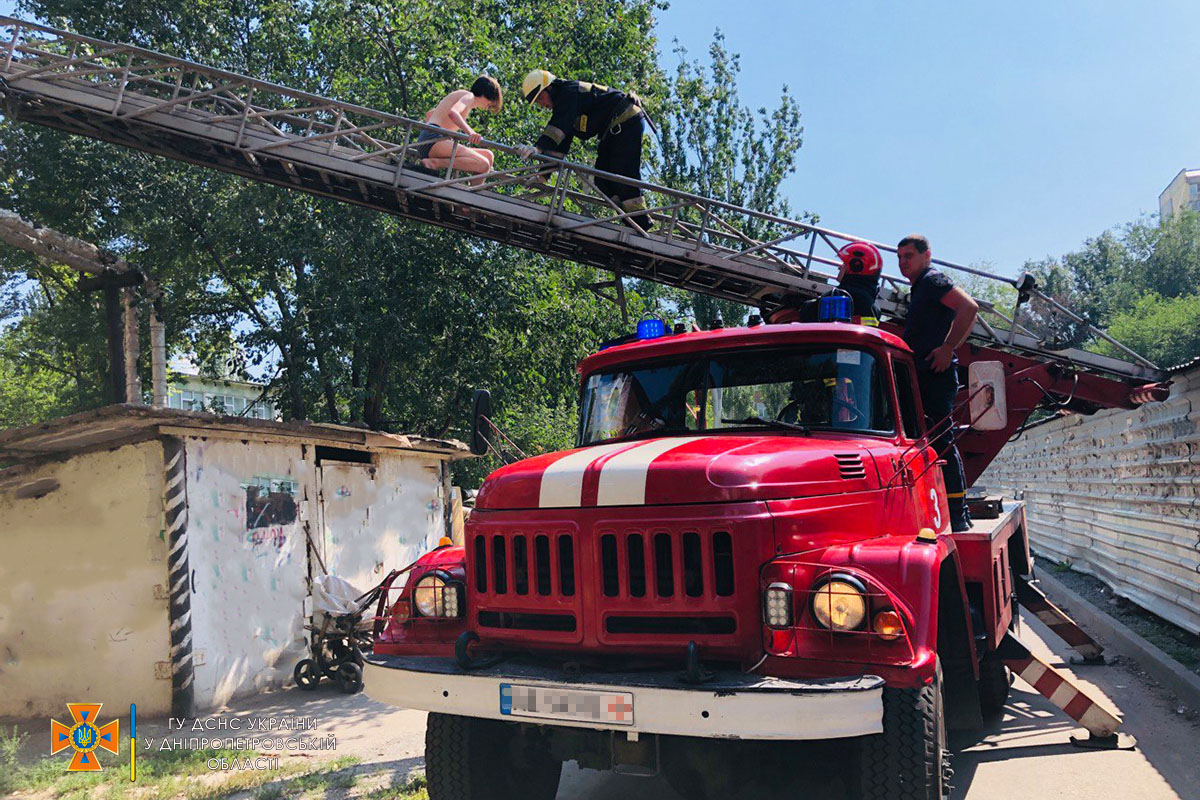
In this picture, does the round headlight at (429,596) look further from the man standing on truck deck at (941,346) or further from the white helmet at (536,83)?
the white helmet at (536,83)

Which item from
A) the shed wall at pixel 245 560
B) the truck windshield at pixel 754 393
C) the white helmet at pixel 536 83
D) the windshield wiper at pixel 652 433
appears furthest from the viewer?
the shed wall at pixel 245 560

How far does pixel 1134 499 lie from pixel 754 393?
799 cm

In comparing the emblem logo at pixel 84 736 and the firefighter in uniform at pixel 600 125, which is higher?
the firefighter in uniform at pixel 600 125

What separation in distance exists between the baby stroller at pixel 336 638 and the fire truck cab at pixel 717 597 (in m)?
4.61

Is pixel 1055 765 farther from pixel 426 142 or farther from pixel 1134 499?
pixel 426 142

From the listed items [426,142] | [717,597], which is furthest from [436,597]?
[426,142]

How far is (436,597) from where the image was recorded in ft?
15.0

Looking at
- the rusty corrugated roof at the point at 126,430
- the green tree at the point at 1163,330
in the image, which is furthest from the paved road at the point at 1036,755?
the green tree at the point at 1163,330

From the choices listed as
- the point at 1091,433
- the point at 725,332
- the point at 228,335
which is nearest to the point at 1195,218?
the point at 1091,433

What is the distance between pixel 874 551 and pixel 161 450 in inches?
283

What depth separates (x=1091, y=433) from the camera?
13.4 m

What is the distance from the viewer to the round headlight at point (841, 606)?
357cm

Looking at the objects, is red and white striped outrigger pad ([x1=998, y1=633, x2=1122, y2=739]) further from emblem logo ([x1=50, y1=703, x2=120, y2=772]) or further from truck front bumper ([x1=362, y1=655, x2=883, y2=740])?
emblem logo ([x1=50, y1=703, x2=120, y2=772])

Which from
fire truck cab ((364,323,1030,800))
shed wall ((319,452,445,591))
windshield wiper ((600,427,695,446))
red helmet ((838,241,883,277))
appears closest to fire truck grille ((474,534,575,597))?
fire truck cab ((364,323,1030,800))
